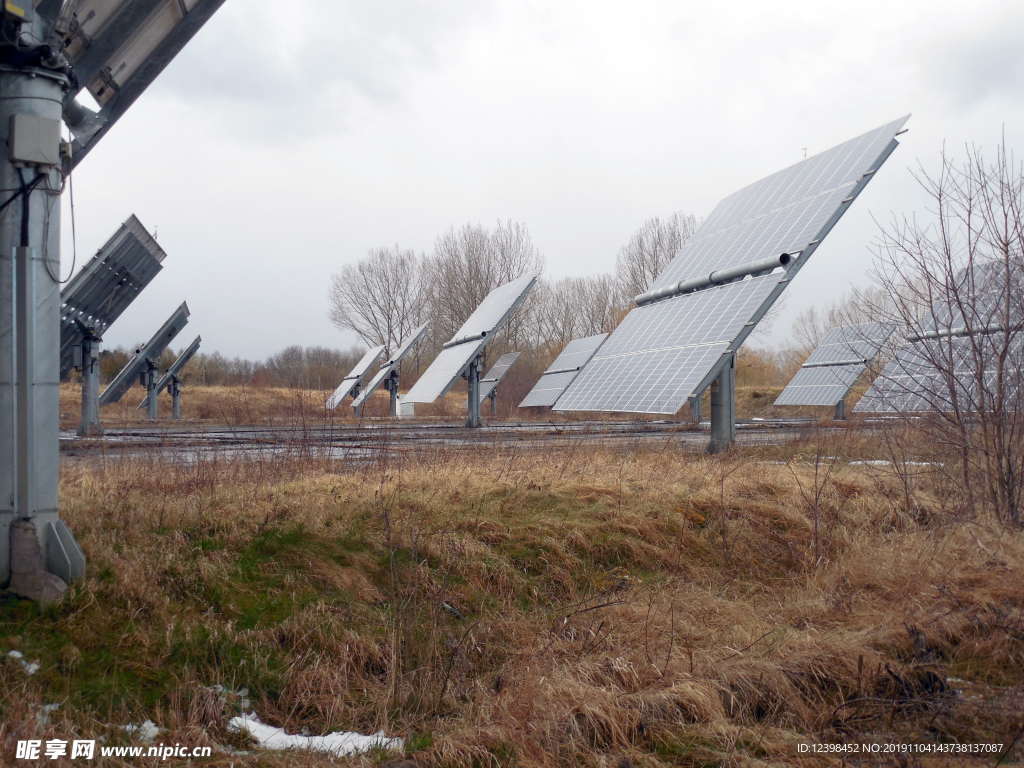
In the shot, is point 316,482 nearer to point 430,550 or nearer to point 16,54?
point 430,550

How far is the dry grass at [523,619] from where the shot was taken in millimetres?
4207

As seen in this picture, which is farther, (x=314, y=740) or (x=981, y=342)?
(x=981, y=342)

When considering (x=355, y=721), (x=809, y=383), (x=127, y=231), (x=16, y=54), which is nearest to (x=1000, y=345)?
(x=355, y=721)

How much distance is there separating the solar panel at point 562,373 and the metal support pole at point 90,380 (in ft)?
48.1

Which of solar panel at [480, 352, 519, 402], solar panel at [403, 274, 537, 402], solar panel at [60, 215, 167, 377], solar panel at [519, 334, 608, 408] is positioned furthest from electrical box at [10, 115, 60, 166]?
solar panel at [480, 352, 519, 402]

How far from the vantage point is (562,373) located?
32594 mm

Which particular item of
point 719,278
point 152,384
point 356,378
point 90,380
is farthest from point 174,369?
point 719,278

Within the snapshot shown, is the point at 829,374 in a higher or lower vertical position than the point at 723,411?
higher

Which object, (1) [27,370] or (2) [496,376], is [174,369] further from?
(1) [27,370]

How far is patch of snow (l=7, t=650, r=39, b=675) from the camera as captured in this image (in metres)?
4.36

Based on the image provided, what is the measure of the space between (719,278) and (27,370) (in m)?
11.3

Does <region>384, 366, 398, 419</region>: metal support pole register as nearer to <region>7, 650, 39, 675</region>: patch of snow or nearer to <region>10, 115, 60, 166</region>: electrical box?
<region>10, 115, 60, 166</region>: electrical box

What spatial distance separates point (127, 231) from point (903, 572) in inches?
716

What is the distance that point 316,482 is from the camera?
8414 millimetres
